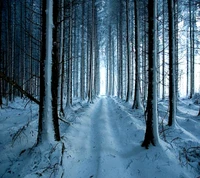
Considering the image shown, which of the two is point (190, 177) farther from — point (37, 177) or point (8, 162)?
point (8, 162)

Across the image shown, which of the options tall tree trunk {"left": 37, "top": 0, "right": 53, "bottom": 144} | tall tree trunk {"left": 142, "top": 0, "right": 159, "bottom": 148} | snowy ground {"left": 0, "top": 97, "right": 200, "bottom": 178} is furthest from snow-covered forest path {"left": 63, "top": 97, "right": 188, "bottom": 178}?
tall tree trunk {"left": 37, "top": 0, "right": 53, "bottom": 144}

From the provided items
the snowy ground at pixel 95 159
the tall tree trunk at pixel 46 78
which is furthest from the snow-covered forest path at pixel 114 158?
the tall tree trunk at pixel 46 78

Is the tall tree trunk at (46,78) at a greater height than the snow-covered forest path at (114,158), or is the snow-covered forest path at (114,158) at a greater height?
the tall tree trunk at (46,78)

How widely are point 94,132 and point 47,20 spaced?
430 cm

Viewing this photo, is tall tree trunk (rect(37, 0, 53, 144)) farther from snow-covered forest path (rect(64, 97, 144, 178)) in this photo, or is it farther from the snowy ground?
snow-covered forest path (rect(64, 97, 144, 178))

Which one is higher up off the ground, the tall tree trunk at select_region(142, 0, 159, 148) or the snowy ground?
A: the tall tree trunk at select_region(142, 0, 159, 148)

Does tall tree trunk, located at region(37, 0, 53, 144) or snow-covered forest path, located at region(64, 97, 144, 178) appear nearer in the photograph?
snow-covered forest path, located at region(64, 97, 144, 178)

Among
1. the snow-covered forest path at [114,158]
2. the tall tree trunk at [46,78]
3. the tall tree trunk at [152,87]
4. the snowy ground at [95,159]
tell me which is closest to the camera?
the snowy ground at [95,159]

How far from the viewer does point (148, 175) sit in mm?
3141

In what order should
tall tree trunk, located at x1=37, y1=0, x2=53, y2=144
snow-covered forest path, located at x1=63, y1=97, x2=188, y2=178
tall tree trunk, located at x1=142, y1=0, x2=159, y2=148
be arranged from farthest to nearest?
tall tree trunk, located at x1=142, y1=0, x2=159, y2=148 < tall tree trunk, located at x1=37, y1=0, x2=53, y2=144 < snow-covered forest path, located at x1=63, y1=97, x2=188, y2=178

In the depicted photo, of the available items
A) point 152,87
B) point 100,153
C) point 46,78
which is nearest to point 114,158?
point 100,153

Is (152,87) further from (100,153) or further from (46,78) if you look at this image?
(46,78)

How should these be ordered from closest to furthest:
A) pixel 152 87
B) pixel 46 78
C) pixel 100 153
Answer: pixel 46 78 < pixel 100 153 < pixel 152 87

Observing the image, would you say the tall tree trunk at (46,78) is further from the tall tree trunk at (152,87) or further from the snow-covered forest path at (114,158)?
the tall tree trunk at (152,87)
